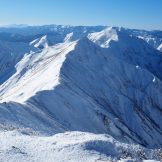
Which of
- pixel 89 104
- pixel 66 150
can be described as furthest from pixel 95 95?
pixel 66 150

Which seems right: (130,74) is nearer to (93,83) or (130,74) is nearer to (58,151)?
(93,83)

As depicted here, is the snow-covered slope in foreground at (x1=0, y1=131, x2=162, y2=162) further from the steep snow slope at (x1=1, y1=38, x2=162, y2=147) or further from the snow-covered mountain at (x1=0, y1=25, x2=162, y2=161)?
the steep snow slope at (x1=1, y1=38, x2=162, y2=147)

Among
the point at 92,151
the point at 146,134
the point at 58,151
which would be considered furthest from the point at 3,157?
the point at 146,134

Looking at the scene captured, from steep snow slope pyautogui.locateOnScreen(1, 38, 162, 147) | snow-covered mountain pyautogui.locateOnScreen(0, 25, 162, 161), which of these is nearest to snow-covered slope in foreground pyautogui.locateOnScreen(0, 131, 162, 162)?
snow-covered mountain pyautogui.locateOnScreen(0, 25, 162, 161)

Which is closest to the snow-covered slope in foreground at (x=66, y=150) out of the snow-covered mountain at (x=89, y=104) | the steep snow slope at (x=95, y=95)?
the snow-covered mountain at (x=89, y=104)

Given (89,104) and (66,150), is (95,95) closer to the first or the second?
(89,104)
